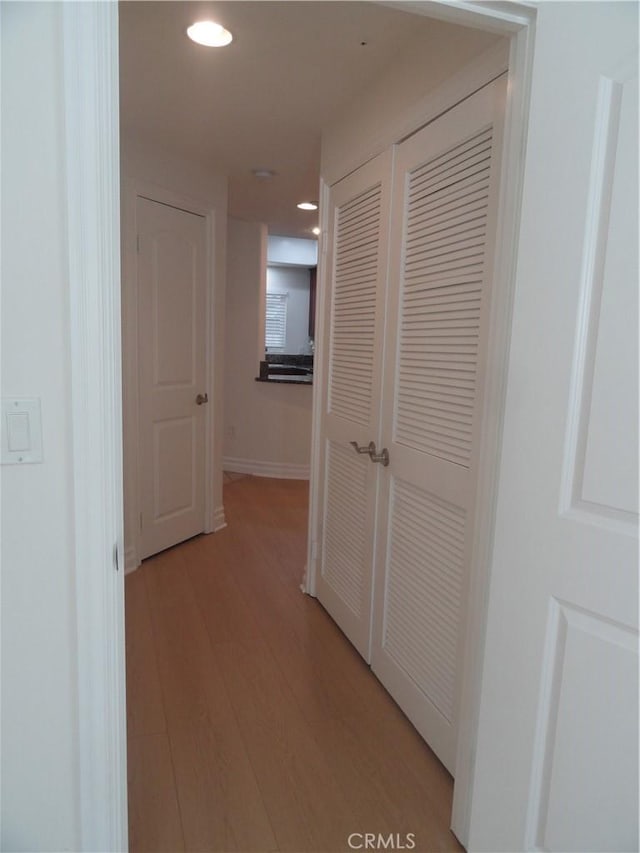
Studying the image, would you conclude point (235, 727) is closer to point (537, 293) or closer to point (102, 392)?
point (102, 392)

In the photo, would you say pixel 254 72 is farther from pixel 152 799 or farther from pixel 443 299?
pixel 152 799

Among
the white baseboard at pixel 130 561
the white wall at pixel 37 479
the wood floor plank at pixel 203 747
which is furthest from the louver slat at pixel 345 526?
the white wall at pixel 37 479

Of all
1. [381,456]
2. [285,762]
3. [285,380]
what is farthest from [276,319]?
[285,762]

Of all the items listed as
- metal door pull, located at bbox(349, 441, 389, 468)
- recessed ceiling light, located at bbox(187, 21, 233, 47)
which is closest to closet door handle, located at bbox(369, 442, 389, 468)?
metal door pull, located at bbox(349, 441, 389, 468)

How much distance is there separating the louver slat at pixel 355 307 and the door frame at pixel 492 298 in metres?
0.62

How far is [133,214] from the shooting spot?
2.93 meters

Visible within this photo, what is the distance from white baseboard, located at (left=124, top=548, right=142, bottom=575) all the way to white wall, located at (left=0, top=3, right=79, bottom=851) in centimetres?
210

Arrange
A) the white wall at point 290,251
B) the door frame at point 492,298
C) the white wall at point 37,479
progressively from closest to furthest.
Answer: the white wall at point 37,479 → the door frame at point 492,298 → the white wall at point 290,251

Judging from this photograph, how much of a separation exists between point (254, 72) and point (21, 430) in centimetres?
182

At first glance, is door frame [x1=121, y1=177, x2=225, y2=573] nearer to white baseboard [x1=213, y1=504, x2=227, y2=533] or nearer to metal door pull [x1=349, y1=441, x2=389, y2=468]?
white baseboard [x1=213, y1=504, x2=227, y2=533]

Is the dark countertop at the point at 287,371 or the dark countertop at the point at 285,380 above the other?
the dark countertop at the point at 287,371

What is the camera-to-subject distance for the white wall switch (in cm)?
93

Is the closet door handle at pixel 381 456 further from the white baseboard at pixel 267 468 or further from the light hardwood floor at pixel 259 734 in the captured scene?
the white baseboard at pixel 267 468

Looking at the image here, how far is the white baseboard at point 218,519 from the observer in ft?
12.4
